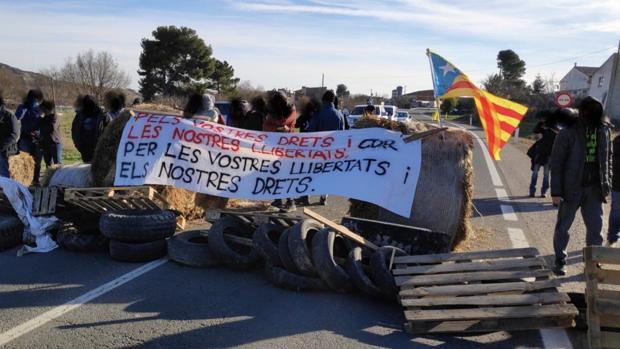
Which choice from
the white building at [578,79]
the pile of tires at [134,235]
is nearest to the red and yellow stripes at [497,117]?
the pile of tires at [134,235]

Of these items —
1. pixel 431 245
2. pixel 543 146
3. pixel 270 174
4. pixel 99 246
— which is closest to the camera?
pixel 431 245

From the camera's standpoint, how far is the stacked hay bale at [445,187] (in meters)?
6.63

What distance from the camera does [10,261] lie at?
20.3 feet

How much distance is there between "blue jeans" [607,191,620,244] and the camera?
712 cm

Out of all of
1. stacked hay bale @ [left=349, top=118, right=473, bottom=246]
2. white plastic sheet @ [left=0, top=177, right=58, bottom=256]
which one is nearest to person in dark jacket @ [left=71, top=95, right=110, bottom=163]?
white plastic sheet @ [left=0, top=177, right=58, bottom=256]

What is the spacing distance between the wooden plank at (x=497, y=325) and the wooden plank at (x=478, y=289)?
402 millimetres

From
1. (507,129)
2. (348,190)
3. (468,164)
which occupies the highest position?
(507,129)

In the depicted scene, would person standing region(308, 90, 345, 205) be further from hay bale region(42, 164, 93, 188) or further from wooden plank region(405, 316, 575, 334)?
wooden plank region(405, 316, 575, 334)

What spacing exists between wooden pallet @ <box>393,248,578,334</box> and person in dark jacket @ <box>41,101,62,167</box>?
8.43 metres

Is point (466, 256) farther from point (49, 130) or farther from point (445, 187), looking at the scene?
point (49, 130)

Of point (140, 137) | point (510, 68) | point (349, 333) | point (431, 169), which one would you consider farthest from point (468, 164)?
point (510, 68)

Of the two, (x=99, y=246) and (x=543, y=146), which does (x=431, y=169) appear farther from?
(x=543, y=146)

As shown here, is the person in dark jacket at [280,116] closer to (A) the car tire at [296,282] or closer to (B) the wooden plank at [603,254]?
(A) the car tire at [296,282]

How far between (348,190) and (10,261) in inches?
168
